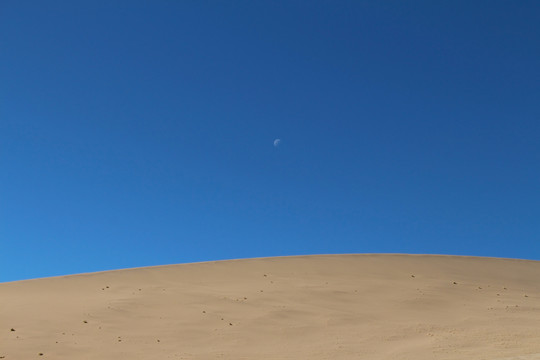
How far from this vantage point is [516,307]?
14.6 m

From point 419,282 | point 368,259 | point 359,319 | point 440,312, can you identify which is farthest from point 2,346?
point 368,259

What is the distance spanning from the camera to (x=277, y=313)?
13.6 metres

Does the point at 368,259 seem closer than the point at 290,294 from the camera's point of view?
No

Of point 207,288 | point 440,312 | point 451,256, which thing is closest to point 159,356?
point 207,288

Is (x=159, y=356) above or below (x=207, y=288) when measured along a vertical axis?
below

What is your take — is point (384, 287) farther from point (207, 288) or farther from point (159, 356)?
point (159, 356)

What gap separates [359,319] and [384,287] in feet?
11.6

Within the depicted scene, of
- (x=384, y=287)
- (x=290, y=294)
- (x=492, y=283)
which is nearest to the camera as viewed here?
(x=290, y=294)

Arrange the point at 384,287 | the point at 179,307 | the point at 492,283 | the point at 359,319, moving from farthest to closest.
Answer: the point at 492,283 < the point at 384,287 < the point at 179,307 < the point at 359,319

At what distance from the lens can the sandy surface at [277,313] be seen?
1097cm

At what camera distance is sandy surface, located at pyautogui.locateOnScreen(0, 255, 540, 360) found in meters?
11.0

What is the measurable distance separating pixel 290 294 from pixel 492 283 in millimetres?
7001

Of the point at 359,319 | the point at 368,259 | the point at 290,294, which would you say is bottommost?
the point at 359,319

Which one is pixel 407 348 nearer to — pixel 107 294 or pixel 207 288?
pixel 207 288
